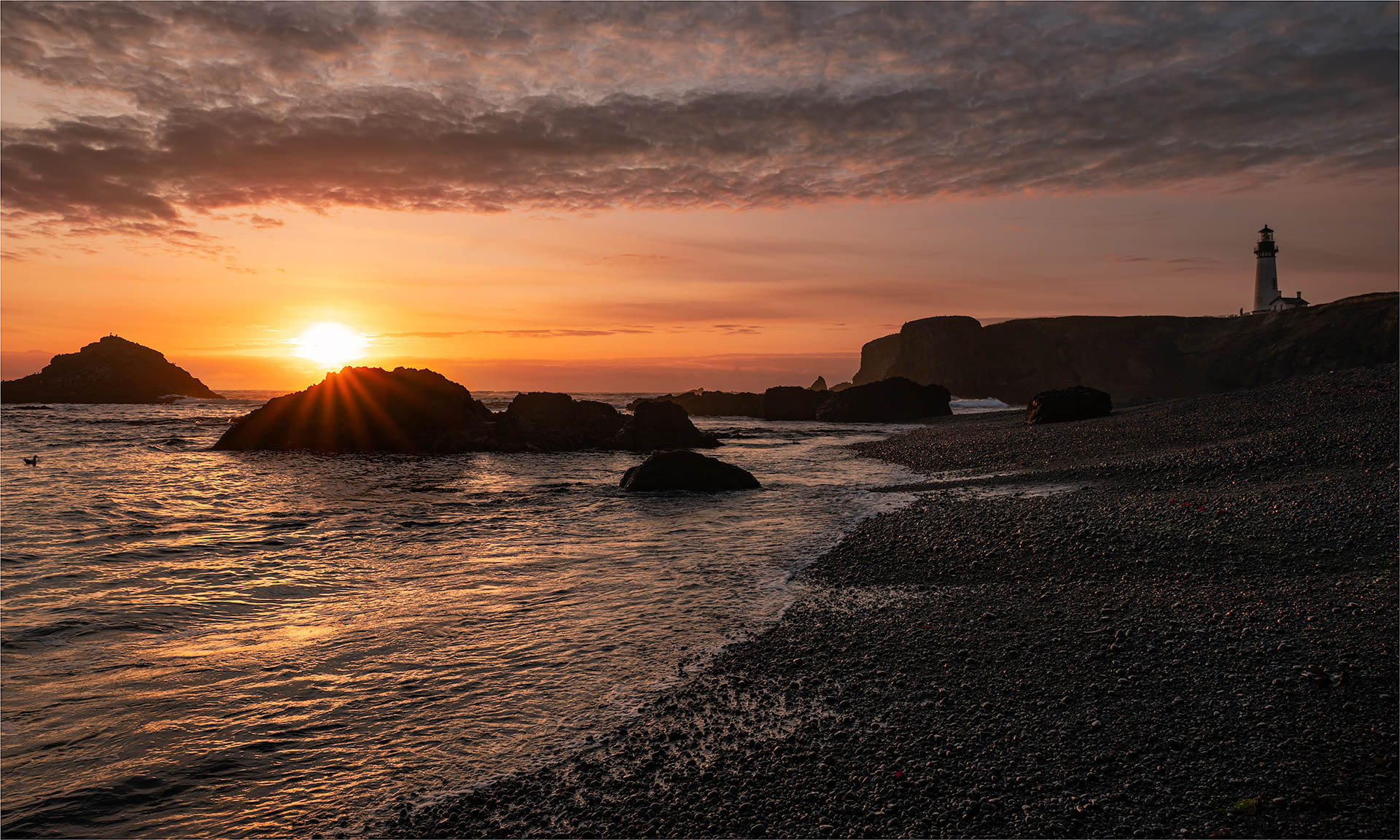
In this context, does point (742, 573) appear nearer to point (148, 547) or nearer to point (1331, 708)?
point (1331, 708)

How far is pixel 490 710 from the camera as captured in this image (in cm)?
862

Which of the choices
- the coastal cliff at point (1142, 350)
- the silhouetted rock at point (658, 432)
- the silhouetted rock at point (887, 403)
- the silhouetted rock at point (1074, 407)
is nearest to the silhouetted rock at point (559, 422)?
the silhouetted rock at point (658, 432)

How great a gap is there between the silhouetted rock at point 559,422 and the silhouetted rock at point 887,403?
39.4m

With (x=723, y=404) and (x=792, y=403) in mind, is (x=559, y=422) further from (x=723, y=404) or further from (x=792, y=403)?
(x=723, y=404)

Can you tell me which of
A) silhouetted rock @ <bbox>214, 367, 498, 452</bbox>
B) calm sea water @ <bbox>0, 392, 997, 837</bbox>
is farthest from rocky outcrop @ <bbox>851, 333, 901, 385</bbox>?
calm sea water @ <bbox>0, 392, 997, 837</bbox>

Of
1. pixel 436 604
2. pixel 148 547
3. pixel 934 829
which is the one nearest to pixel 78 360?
pixel 148 547

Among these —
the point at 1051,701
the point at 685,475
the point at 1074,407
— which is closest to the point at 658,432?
the point at 685,475

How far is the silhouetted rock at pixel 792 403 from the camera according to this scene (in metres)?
98.1

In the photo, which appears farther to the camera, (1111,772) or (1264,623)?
(1264,623)

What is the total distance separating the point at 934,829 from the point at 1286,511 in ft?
44.1

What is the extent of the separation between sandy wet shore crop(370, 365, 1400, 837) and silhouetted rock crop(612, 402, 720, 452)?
3736 cm

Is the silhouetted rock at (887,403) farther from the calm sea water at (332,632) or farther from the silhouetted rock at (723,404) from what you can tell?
the calm sea water at (332,632)

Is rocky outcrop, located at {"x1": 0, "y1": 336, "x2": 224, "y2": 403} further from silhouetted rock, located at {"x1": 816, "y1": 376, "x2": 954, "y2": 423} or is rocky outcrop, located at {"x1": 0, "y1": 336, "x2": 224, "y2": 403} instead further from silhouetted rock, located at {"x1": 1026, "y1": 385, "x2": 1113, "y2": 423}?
silhouetted rock, located at {"x1": 1026, "y1": 385, "x2": 1113, "y2": 423}

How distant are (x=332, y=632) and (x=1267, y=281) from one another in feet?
461
